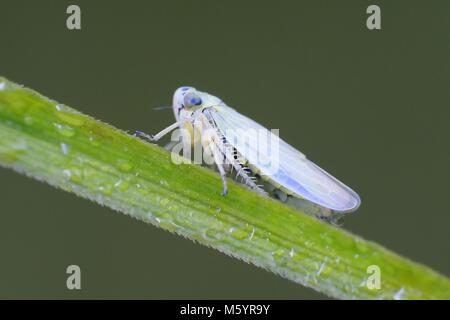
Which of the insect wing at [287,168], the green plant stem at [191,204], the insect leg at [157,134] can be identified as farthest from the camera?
the insect leg at [157,134]

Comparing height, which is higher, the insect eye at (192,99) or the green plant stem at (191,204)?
the insect eye at (192,99)

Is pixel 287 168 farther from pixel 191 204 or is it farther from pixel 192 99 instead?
pixel 191 204

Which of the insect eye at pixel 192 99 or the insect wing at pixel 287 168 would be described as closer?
the insect wing at pixel 287 168

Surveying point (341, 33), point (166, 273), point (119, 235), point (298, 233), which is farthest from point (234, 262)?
point (298, 233)

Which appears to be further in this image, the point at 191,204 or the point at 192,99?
the point at 192,99

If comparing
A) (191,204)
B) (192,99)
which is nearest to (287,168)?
(192,99)

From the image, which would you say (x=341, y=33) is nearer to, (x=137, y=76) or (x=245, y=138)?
(x=137, y=76)

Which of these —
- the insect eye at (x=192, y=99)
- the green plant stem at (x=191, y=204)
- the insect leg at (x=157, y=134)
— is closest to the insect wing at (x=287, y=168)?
the insect eye at (x=192, y=99)

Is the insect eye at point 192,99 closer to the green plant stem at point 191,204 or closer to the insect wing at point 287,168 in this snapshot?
the insect wing at point 287,168
